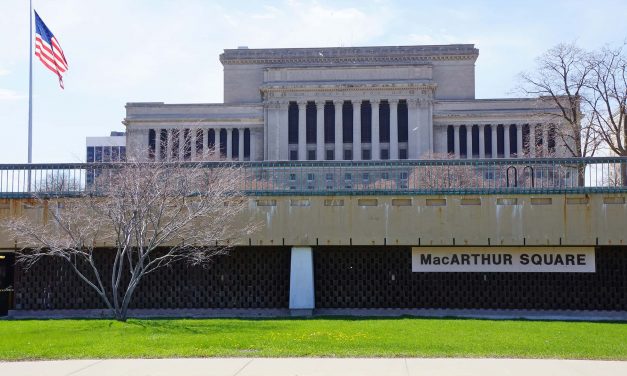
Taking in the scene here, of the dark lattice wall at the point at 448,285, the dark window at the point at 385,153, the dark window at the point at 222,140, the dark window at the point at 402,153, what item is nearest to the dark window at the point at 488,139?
the dark window at the point at 402,153

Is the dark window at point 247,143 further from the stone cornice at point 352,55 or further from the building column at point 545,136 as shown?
the building column at point 545,136

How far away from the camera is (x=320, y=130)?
281ft

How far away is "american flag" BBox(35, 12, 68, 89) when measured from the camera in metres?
31.5

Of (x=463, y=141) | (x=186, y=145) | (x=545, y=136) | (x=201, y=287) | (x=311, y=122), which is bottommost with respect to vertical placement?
(x=201, y=287)

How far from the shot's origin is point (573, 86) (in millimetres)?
36844

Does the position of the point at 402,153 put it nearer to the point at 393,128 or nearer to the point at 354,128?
the point at 393,128

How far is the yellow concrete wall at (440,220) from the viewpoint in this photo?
2152 cm

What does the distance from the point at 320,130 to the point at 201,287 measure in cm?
6343

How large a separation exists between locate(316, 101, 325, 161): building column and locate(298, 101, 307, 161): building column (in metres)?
1.30

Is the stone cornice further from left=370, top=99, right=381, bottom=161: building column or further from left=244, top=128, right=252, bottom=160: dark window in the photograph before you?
left=244, top=128, right=252, bottom=160: dark window

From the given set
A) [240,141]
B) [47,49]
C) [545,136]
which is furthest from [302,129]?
[47,49]
